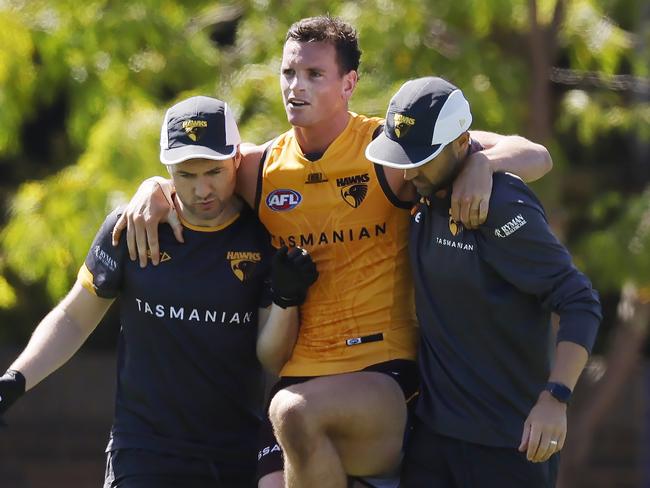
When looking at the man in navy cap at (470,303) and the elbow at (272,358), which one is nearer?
the man in navy cap at (470,303)

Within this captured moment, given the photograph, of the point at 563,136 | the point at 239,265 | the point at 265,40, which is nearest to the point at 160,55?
the point at 265,40

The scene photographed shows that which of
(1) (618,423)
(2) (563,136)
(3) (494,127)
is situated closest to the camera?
(3) (494,127)

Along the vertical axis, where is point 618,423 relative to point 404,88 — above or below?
below

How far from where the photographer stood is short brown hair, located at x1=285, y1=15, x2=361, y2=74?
5.05 m

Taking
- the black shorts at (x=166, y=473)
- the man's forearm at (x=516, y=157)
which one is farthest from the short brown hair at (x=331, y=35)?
the black shorts at (x=166, y=473)

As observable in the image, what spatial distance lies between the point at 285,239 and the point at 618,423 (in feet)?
22.7

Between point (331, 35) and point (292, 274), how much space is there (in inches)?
36.6

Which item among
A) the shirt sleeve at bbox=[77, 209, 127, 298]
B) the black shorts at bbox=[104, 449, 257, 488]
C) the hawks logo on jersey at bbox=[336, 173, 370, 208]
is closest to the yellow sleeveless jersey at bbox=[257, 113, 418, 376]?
the hawks logo on jersey at bbox=[336, 173, 370, 208]

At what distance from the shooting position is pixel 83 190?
809 centimetres

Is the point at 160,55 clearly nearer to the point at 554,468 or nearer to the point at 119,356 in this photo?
the point at 119,356

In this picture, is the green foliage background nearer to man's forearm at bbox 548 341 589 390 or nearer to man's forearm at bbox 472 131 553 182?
man's forearm at bbox 472 131 553 182

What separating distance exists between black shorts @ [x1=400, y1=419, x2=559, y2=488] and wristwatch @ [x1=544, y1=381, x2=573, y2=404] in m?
0.42

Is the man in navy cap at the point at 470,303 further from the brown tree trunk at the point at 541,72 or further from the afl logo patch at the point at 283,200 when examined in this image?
the brown tree trunk at the point at 541,72

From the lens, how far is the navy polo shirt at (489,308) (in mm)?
4539
